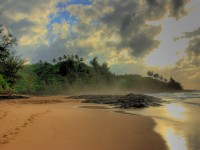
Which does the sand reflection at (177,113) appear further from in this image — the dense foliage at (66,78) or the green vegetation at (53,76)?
the dense foliage at (66,78)

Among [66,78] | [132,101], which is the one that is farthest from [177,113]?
[66,78]

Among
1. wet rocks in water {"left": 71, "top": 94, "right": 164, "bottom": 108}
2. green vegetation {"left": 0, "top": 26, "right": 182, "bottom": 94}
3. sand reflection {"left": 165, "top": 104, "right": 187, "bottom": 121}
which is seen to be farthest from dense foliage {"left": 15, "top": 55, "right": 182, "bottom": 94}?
sand reflection {"left": 165, "top": 104, "right": 187, "bottom": 121}

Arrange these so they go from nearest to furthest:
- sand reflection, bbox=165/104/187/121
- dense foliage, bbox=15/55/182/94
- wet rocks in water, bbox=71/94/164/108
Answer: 1. sand reflection, bbox=165/104/187/121
2. wet rocks in water, bbox=71/94/164/108
3. dense foliage, bbox=15/55/182/94

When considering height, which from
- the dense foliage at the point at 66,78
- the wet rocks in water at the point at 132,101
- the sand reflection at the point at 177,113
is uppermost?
the dense foliage at the point at 66,78

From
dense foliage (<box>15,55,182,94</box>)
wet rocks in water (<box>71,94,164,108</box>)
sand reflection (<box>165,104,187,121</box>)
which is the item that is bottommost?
sand reflection (<box>165,104,187,121</box>)

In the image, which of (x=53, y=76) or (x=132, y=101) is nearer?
(x=132, y=101)

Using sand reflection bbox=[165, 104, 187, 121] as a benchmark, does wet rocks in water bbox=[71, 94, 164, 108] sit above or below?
above

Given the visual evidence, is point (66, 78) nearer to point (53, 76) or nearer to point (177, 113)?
point (53, 76)

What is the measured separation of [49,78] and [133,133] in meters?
94.6

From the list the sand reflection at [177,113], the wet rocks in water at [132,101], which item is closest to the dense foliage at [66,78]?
the wet rocks in water at [132,101]

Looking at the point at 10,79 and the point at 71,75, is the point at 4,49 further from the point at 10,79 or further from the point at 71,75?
the point at 71,75

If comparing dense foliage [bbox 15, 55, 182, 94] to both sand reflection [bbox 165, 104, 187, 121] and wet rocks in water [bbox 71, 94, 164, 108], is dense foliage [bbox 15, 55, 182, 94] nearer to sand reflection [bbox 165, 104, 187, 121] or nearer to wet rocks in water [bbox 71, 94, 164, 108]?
wet rocks in water [bbox 71, 94, 164, 108]

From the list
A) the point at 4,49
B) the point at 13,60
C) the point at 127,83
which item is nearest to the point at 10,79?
the point at 13,60

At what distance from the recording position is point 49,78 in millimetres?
102312
